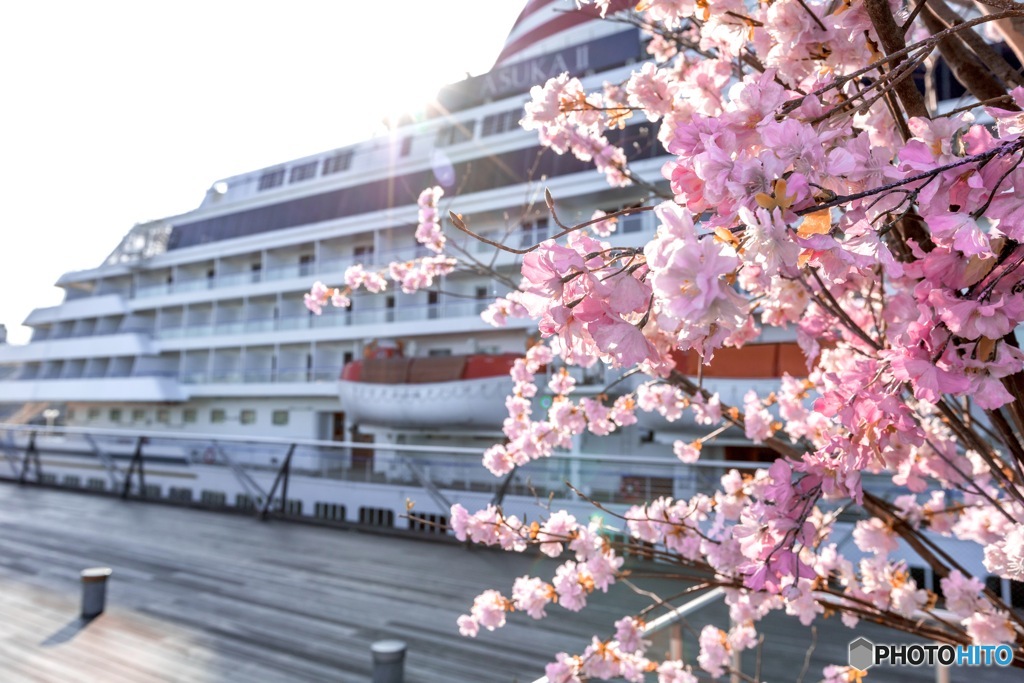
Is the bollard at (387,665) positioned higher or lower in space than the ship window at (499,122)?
lower

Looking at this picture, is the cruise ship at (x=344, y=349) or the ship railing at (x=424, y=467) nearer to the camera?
the ship railing at (x=424, y=467)

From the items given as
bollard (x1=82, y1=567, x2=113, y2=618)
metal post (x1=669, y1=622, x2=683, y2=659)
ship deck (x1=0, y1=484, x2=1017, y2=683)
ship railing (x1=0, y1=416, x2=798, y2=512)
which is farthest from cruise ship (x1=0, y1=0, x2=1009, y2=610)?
bollard (x1=82, y1=567, x2=113, y2=618)

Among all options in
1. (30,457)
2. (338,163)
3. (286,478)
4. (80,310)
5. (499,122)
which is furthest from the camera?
(80,310)

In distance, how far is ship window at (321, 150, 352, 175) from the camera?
1817 cm

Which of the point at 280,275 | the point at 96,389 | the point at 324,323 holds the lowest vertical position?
the point at 96,389

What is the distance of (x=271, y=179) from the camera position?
2044 cm

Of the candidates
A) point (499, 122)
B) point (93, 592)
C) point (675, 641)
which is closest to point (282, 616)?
point (93, 592)

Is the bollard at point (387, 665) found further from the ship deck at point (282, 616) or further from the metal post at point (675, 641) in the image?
the metal post at point (675, 641)

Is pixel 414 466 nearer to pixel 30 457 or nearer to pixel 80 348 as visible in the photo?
pixel 30 457

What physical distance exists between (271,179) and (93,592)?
59.6 feet

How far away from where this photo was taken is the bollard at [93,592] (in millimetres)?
4281

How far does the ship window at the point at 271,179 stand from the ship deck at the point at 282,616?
1502 centimetres

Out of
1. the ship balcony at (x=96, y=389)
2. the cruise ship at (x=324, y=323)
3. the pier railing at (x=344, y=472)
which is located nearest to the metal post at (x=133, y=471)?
the pier railing at (x=344, y=472)

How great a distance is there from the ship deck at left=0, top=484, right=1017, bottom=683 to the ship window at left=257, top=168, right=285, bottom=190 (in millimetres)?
15017
